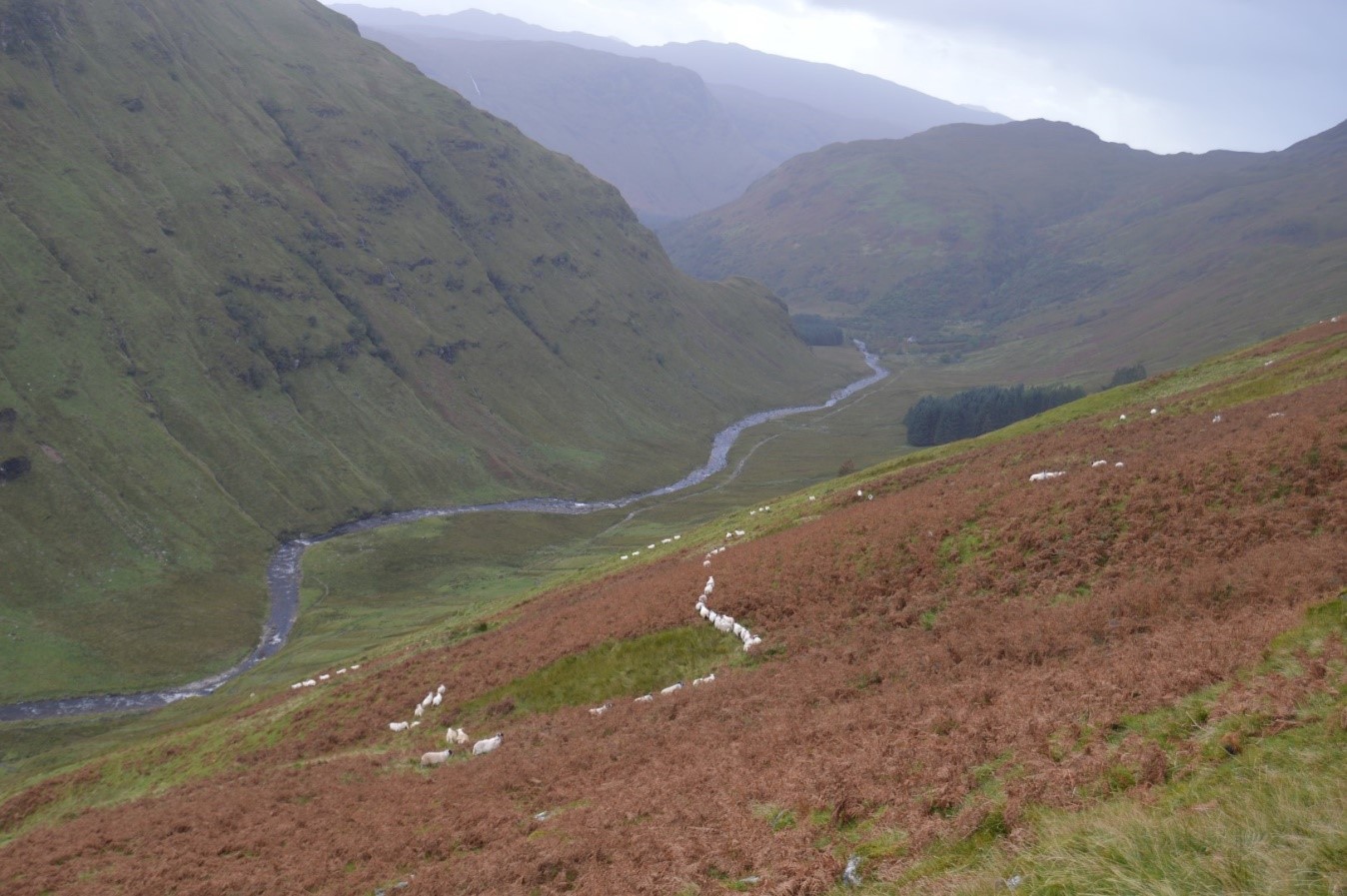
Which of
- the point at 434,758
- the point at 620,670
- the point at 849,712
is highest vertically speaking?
the point at 849,712

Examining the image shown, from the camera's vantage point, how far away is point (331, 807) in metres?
31.2

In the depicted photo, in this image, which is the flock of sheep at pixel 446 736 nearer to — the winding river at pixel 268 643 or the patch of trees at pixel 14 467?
the winding river at pixel 268 643

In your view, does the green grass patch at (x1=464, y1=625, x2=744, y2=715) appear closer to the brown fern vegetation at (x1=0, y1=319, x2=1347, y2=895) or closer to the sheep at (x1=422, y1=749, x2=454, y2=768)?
the brown fern vegetation at (x1=0, y1=319, x2=1347, y2=895)

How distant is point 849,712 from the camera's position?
1009 inches

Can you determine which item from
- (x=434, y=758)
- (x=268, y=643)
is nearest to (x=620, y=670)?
(x=434, y=758)

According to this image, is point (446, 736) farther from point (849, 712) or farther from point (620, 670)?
point (849, 712)

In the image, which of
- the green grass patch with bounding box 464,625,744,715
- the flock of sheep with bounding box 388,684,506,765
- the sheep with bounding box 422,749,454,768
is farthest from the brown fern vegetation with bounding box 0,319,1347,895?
the sheep with bounding box 422,749,454,768

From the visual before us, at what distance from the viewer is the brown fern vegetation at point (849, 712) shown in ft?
60.4

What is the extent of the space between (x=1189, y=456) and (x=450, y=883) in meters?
33.7

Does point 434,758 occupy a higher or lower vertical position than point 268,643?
higher

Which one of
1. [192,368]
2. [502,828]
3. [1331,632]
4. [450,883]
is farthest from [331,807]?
[192,368]

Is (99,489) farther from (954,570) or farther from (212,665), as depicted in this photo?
(954,570)

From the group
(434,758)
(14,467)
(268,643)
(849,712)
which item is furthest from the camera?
(14,467)

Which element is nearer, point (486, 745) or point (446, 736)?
point (486, 745)
